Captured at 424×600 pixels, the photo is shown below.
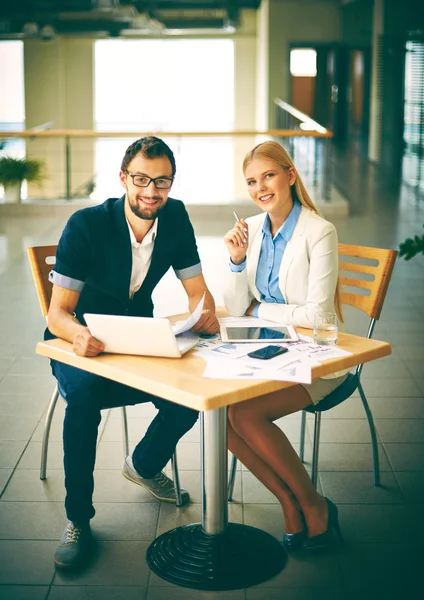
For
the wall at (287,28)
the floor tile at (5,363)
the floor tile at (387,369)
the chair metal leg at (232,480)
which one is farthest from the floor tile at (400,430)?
the wall at (287,28)

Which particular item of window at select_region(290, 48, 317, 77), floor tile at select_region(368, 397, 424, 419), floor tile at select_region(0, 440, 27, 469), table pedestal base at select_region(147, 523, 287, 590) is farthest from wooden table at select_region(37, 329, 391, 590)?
window at select_region(290, 48, 317, 77)

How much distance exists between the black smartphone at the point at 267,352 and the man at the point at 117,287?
0.22 meters

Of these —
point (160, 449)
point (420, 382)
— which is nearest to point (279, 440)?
point (160, 449)

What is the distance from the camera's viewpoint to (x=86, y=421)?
231 centimetres

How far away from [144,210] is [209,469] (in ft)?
2.59

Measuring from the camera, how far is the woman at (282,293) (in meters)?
2.35

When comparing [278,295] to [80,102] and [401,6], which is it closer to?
[401,6]

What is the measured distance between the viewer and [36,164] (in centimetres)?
913

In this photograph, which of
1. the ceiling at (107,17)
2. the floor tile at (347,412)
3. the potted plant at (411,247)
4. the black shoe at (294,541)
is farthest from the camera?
the ceiling at (107,17)

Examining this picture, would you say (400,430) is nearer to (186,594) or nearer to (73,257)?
(186,594)

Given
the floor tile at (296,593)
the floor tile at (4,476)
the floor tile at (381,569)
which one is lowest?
the floor tile at (296,593)

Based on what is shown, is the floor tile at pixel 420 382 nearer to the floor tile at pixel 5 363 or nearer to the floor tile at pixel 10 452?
the floor tile at pixel 10 452

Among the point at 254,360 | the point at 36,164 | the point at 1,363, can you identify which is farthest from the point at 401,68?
the point at 254,360

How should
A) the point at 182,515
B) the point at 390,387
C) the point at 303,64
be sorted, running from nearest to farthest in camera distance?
the point at 182,515 → the point at 390,387 → the point at 303,64
